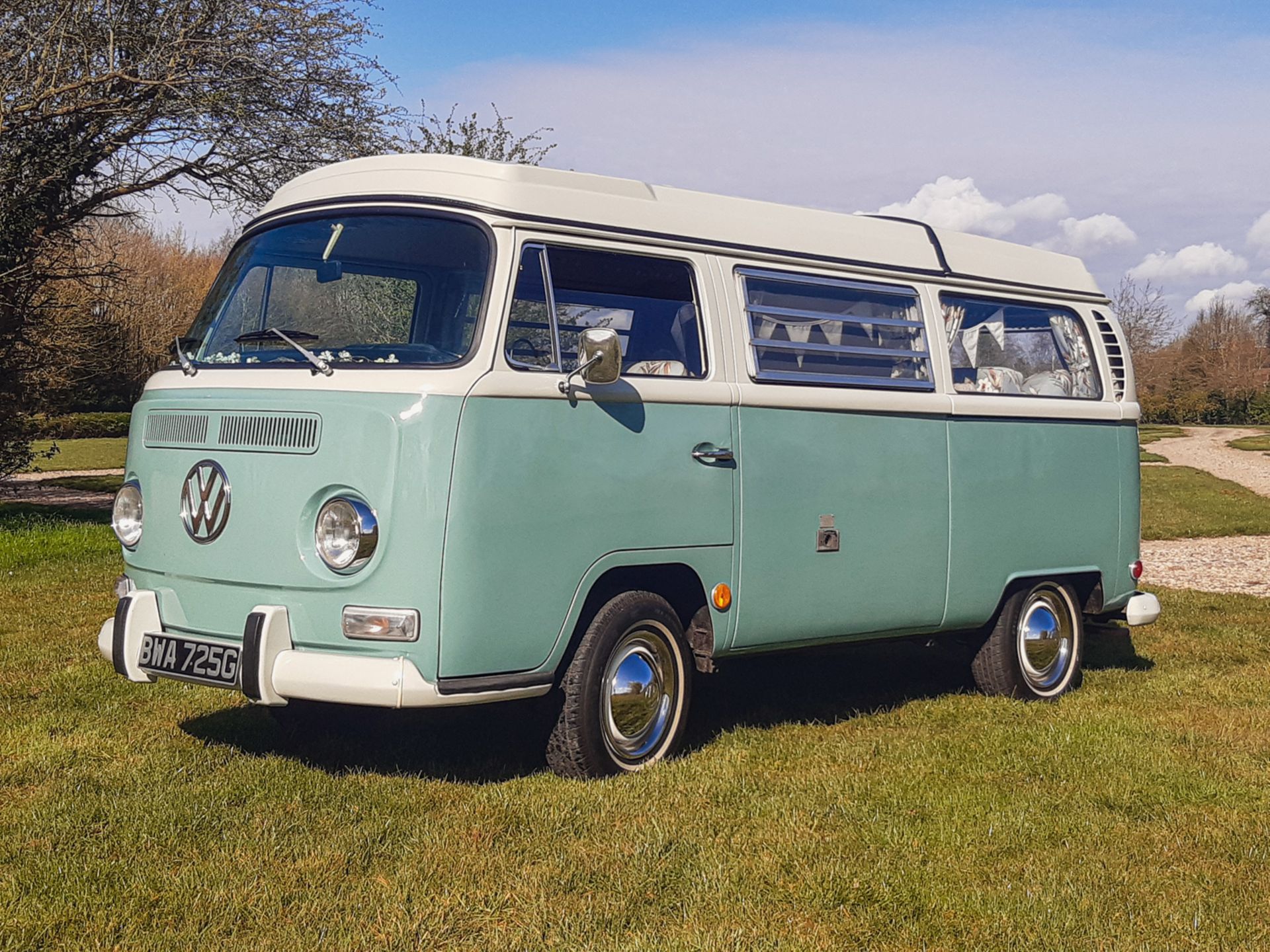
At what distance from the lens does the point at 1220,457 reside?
4138cm

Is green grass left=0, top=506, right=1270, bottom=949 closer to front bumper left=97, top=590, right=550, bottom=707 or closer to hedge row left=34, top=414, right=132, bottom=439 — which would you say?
front bumper left=97, top=590, right=550, bottom=707

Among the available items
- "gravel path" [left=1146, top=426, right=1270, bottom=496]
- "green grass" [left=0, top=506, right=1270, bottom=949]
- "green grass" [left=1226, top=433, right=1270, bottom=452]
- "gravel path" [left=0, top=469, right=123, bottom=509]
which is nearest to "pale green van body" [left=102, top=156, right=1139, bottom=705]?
"green grass" [left=0, top=506, right=1270, bottom=949]

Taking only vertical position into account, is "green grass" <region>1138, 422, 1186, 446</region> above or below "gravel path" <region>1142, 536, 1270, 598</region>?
above

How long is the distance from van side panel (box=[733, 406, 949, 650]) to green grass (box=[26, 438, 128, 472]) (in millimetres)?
26336

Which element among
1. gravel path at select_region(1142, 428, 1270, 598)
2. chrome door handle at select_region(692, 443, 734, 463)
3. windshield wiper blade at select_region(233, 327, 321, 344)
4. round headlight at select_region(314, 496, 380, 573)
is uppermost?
windshield wiper blade at select_region(233, 327, 321, 344)

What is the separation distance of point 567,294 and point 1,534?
1063 centimetres

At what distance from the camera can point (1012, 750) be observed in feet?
21.6

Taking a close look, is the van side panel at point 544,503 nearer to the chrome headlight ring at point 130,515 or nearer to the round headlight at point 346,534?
the round headlight at point 346,534

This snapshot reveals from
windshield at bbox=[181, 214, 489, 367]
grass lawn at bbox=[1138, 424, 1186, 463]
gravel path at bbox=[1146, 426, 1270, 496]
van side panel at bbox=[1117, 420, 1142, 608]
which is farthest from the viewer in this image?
grass lawn at bbox=[1138, 424, 1186, 463]

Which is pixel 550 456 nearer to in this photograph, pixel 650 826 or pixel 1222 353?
pixel 650 826

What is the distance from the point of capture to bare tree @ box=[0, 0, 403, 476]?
15398 mm

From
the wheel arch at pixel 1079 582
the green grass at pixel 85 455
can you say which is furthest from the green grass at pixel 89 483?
the wheel arch at pixel 1079 582

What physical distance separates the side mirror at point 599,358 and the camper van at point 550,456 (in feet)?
0.05

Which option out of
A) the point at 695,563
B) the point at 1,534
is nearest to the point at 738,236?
the point at 695,563
